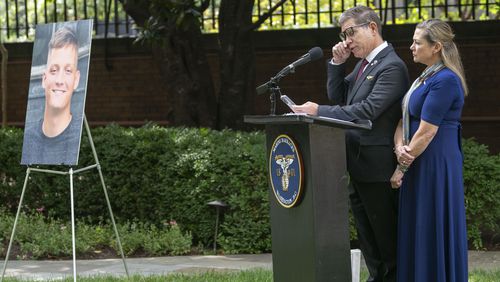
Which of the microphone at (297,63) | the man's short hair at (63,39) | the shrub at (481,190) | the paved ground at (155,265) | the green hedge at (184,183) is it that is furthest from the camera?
the green hedge at (184,183)

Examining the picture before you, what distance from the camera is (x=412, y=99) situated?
19.8 feet

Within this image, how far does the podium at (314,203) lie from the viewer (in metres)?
5.49

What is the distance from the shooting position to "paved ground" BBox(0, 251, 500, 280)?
8523 mm

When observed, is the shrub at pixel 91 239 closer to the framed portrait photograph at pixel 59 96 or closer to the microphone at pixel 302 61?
the framed portrait photograph at pixel 59 96

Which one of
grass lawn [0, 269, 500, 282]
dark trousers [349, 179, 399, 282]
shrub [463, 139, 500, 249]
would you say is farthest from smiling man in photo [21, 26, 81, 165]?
shrub [463, 139, 500, 249]

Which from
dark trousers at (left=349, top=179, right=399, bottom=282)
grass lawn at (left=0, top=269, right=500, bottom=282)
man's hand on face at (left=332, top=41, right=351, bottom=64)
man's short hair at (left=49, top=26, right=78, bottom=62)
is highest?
man's short hair at (left=49, top=26, right=78, bottom=62)

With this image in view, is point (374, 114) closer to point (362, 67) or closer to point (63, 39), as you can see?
point (362, 67)

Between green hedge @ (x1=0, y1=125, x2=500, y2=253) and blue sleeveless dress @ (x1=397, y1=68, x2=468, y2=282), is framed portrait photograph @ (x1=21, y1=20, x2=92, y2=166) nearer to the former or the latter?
green hedge @ (x1=0, y1=125, x2=500, y2=253)

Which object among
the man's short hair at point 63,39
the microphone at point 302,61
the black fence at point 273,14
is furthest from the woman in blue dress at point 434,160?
the black fence at point 273,14

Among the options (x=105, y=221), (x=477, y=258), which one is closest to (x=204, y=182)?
(x=105, y=221)

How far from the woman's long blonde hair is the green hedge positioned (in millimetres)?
3382

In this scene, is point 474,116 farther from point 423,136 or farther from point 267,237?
point 423,136

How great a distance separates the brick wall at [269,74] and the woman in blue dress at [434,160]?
7.22m

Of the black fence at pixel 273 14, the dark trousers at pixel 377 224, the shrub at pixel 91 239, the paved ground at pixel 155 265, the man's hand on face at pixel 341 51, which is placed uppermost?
the black fence at pixel 273 14
